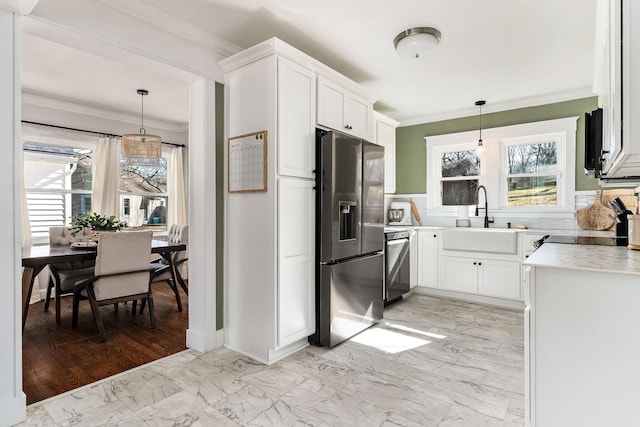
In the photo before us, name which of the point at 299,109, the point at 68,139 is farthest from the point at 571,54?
the point at 68,139

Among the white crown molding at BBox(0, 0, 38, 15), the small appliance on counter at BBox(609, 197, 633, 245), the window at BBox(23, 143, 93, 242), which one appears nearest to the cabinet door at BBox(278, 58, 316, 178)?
the white crown molding at BBox(0, 0, 38, 15)

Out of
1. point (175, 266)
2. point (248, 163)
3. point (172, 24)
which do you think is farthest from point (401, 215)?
point (172, 24)

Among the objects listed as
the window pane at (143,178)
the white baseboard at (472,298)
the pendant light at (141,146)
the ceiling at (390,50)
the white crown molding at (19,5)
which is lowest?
the white baseboard at (472,298)

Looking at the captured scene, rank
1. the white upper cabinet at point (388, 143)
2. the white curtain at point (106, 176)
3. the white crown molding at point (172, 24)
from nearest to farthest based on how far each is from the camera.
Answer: the white crown molding at point (172, 24) → the white upper cabinet at point (388, 143) → the white curtain at point (106, 176)

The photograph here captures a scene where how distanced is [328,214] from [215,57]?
1559 millimetres

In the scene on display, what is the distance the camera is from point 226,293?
2.78m

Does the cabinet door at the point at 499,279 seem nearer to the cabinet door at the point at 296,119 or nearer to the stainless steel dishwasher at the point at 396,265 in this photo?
the stainless steel dishwasher at the point at 396,265

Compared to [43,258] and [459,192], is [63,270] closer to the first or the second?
[43,258]

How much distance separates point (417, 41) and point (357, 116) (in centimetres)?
89

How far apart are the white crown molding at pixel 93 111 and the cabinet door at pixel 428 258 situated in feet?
13.6

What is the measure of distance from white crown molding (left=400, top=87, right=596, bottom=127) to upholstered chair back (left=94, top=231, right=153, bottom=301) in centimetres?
389

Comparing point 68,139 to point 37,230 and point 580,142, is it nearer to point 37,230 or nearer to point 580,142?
point 37,230

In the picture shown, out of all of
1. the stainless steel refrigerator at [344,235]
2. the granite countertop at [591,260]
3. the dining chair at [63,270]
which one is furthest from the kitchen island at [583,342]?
the dining chair at [63,270]

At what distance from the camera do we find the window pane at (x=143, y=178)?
5035 mm
